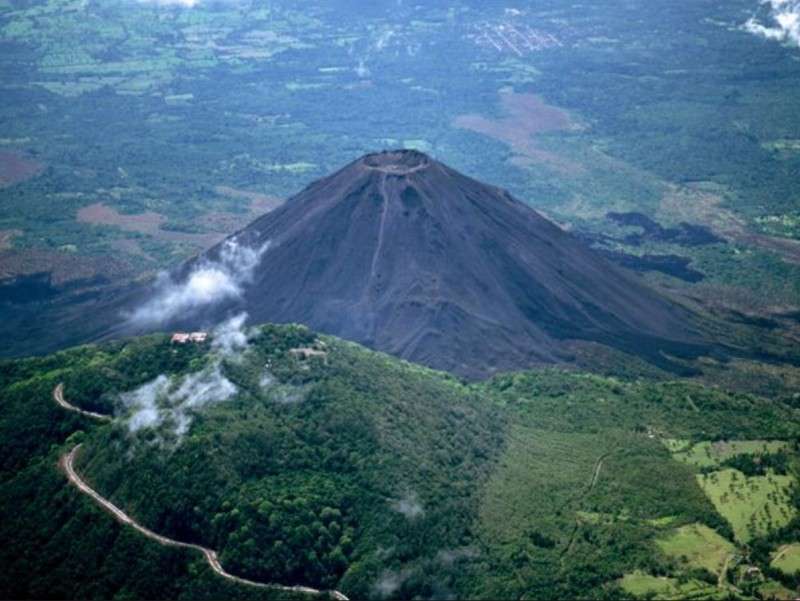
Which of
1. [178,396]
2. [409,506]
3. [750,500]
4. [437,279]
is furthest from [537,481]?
[437,279]

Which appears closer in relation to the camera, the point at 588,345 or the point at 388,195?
the point at 588,345

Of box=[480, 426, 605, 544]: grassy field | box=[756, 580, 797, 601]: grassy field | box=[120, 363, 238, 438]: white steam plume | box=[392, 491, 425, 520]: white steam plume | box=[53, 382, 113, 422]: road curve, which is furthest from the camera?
box=[53, 382, 113, 422]: road curve

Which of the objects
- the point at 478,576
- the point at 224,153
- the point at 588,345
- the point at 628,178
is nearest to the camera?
the point at 478,576

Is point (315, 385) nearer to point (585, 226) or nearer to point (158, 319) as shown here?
point (158, 319)

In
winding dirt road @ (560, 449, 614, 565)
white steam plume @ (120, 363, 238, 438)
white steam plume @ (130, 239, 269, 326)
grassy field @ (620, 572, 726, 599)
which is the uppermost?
white steam plume @ (120, 363, 238, 438)

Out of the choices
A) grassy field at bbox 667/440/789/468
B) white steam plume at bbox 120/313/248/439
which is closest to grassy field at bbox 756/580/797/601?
grassy field at bbox 667/440/789/468

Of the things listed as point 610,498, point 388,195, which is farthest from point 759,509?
point 388,195

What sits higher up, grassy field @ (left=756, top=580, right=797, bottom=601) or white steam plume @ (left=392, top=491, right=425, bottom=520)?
white steam plume @ (left=392, top=491, right=425, bottom=520)

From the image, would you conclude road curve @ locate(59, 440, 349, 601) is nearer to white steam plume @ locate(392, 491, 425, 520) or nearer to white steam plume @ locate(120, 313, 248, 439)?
white steam plume @ locate(120, 313, 248, 439)
